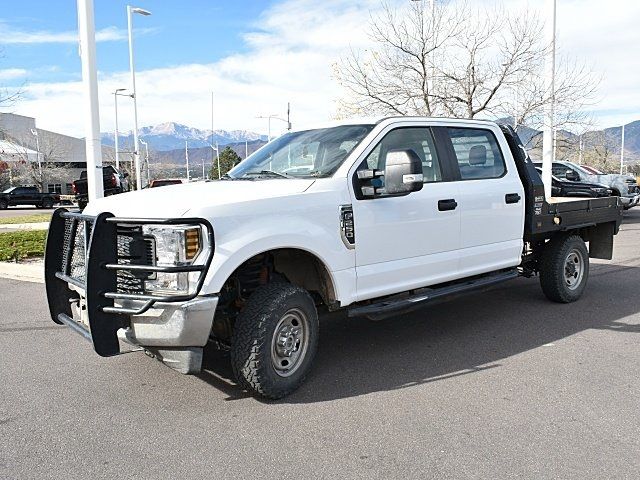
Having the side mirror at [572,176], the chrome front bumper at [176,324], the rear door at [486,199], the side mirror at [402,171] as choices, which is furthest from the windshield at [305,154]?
the side mirror at [572,176]

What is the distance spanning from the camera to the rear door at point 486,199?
5.51 metres

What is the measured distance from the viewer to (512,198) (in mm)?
5965

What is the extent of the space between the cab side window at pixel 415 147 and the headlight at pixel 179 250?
1795mm

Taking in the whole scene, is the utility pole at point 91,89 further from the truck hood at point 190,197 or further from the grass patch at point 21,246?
the truck hood at point 190,197

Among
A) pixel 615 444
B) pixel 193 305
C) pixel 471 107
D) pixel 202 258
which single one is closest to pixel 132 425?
pixel 193 305

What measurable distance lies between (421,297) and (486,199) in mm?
1297

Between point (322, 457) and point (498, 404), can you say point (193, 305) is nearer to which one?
point (322, 457)

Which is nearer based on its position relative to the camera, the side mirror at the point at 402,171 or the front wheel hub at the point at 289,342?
the front wheel hub at the point at 289,342

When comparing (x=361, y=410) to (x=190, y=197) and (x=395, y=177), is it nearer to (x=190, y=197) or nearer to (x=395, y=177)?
(x=395, y=177)

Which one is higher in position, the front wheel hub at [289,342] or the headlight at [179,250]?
the headlight at [179,250]

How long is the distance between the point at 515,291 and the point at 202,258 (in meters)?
5.45

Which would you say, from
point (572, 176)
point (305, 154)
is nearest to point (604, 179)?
point (572, 176)

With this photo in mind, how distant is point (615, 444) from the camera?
3449 mm

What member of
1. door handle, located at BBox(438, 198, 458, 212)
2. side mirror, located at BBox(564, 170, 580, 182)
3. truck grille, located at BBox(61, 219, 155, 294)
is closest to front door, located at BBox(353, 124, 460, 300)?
door handle, located at BBox(438, 198, 458, 212)
